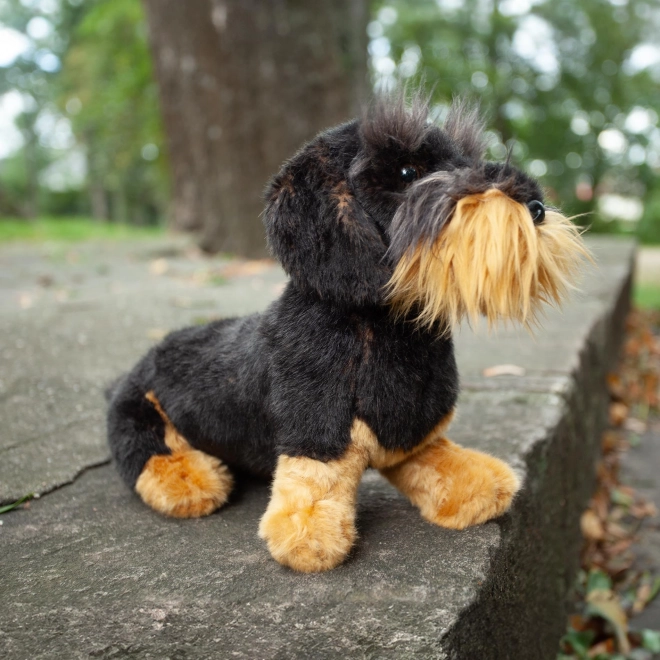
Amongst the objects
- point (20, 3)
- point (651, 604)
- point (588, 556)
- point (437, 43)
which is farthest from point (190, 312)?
point (20, 3)

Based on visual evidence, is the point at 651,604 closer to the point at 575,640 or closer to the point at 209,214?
the point at 575,640

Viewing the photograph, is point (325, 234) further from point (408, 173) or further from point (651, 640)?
point (651, 640)

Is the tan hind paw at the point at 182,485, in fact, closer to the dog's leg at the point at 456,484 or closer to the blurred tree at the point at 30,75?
the dog's leg at the point at 456,484

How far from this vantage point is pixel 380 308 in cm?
150

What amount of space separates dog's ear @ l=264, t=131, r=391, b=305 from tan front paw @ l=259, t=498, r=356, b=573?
445mm

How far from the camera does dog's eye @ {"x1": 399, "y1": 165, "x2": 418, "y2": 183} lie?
57.6 inches

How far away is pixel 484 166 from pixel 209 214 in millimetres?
5982

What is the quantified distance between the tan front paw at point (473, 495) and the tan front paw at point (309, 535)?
27 centimetres

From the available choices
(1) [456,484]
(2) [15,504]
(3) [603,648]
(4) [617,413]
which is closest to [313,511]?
(1) [456,484]

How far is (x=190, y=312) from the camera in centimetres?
424

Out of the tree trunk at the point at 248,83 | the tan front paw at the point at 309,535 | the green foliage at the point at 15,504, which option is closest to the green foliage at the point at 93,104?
the tree trunk at the point at 248,83

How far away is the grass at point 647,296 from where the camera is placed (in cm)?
997

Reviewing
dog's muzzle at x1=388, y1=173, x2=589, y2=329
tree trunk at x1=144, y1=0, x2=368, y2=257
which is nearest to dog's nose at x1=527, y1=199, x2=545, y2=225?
dog's muzzle at x1=388, y1=173, x2=589, y2=329

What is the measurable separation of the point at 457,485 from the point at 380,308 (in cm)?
46
